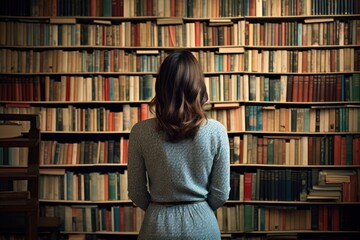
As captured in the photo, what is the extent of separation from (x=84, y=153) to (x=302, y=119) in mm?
1974

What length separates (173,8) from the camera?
182 inches

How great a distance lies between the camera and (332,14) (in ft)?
15.0

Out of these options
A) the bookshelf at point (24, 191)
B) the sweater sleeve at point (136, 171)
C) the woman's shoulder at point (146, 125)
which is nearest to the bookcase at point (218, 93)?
the bookshelf at point (24, 191)

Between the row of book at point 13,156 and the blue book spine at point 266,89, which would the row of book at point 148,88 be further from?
the row of book at point 13,156

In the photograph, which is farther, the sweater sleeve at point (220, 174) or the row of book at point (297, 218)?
the row of book at point (297, 218)

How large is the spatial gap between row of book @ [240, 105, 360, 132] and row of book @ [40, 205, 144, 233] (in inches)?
52.2

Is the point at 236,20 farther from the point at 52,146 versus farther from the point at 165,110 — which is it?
the point at 165,110

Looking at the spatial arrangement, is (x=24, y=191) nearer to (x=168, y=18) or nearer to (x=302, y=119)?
(x=168, y=18)

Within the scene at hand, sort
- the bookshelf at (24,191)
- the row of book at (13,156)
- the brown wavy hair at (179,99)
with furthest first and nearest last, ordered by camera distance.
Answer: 1. the row of book at (13,156)
2. the bookshelf at (24,191)
3. the brown wavy hair at (179,99)

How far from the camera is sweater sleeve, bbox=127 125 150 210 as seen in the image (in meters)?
1.68

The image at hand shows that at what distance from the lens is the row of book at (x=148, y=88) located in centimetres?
460

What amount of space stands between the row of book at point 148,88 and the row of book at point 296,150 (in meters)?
0.36

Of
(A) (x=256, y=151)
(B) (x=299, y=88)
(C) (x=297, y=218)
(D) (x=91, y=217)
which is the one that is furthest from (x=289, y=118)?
(D) (x=91, y=217)

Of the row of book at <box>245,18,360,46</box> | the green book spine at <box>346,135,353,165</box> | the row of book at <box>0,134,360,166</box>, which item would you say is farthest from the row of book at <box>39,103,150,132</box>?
the green book spine at <box>346,135,353,165</box>
